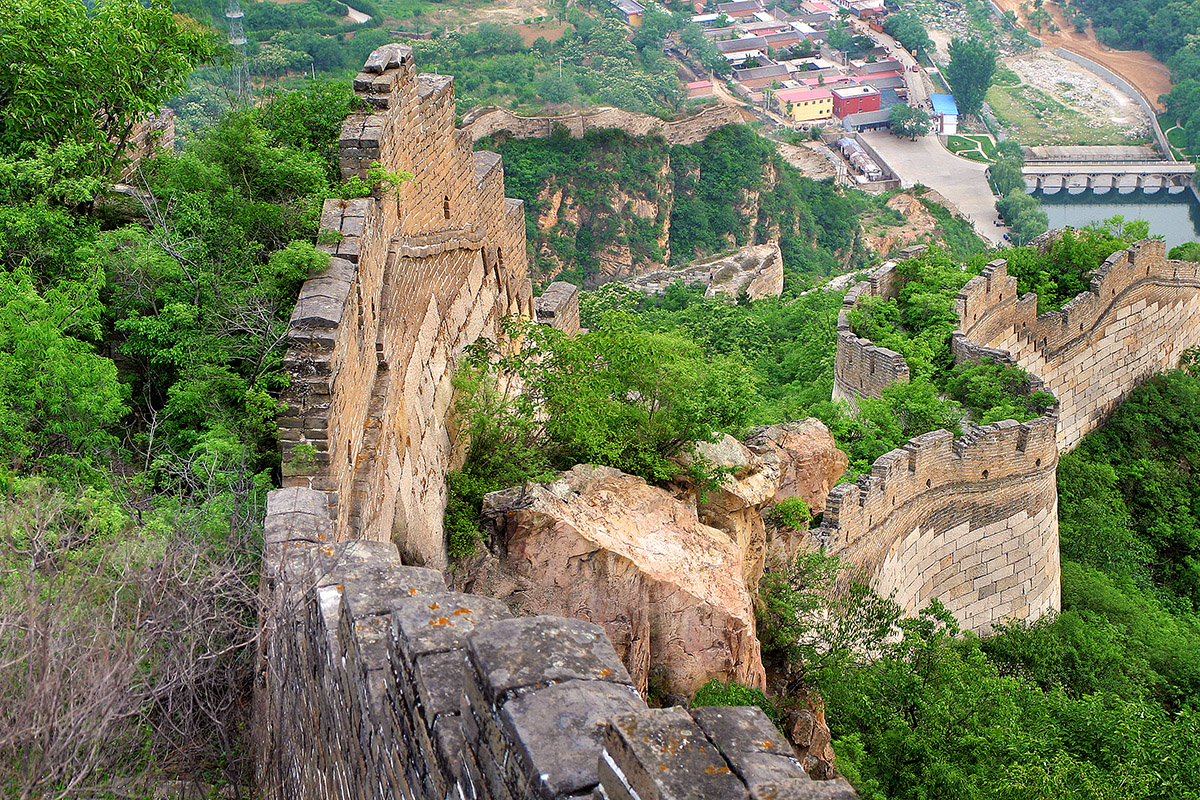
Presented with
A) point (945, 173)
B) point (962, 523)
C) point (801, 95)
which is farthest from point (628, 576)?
point (801, 95)

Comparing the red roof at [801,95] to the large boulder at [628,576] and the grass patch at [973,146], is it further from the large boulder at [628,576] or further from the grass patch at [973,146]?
the large boulder at [628,576]

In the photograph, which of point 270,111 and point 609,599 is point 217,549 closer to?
point 609,599

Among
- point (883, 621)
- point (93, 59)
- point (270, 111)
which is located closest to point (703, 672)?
point (883, 621)

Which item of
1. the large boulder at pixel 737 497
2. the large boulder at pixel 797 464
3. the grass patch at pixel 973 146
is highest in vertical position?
the large boulder at pixel 737 497

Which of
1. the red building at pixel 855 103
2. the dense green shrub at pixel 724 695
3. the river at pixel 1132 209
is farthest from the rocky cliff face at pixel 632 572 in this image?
the red building at pixel 855 103

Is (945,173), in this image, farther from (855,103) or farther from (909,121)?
(855,103)

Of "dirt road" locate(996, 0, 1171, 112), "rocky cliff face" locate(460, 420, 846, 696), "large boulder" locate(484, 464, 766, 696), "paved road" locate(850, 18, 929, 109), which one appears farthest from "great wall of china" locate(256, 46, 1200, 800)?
"dirt road" locate(996, 0, 1171, 112)

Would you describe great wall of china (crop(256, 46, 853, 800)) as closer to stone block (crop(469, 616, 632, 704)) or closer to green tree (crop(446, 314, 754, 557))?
stone block (crop(469, 616, 632, 704))
